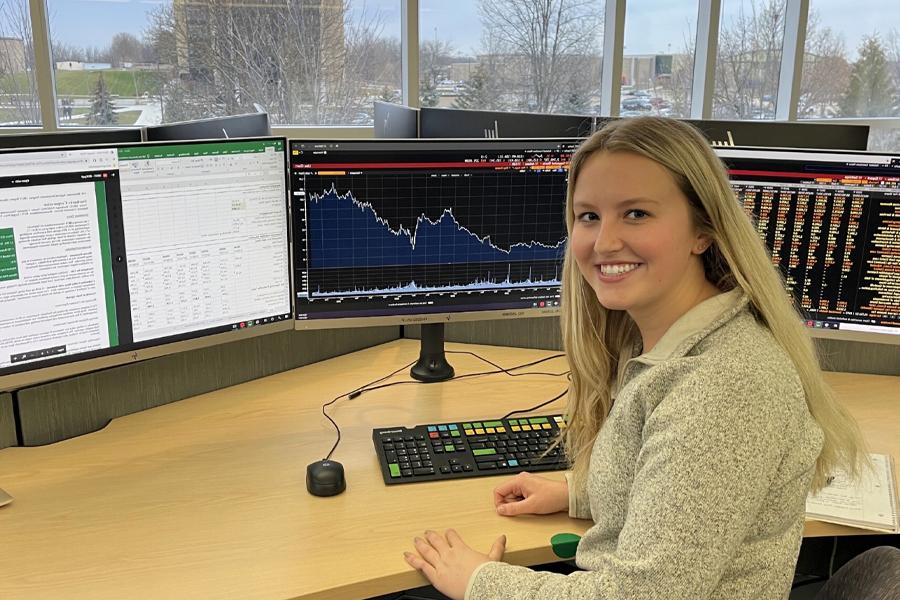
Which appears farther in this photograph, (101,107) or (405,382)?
(101,107)

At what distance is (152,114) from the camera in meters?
3.87

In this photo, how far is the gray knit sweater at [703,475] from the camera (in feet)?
3.03

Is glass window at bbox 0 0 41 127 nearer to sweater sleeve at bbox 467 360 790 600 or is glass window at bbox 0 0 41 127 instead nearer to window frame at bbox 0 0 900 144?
window frame at bbox 0 0 900 144

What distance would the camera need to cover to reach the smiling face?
1.09 m

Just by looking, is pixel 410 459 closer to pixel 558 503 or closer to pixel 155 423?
pixel 558 503

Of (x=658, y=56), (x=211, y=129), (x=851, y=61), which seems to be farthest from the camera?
(x=851, y=61)

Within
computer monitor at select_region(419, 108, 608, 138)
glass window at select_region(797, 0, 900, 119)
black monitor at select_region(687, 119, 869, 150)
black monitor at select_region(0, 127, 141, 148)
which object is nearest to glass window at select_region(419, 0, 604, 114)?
glass window at select_region(797, 0, 900, 119)

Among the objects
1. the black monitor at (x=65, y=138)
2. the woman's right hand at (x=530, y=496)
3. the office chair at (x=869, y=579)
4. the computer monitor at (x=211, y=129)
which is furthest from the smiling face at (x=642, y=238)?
the computer monitor at (x=211, y=129)

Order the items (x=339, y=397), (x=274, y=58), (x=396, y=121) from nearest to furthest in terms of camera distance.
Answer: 1. (x=339, y=397)
2. (x=396, y=121)
3. (x=274, y=58)

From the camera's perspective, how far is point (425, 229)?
1.66 m

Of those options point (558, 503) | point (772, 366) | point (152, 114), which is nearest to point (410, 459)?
point (558, 503)

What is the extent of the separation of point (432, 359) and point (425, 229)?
1.02 feet

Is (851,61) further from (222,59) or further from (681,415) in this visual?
(681,415)

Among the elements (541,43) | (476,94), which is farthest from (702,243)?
(541,43)
